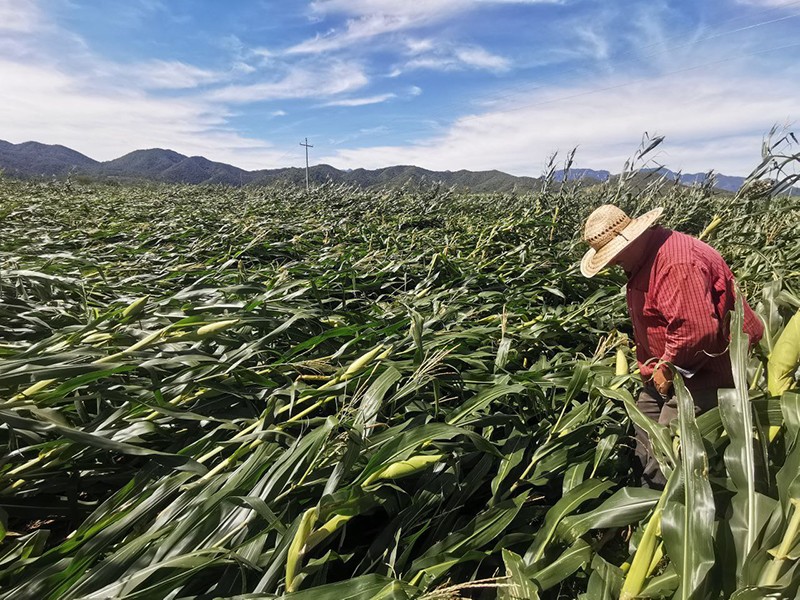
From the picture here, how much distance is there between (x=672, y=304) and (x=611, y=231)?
0.46 meters

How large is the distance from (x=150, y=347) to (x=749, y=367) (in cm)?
206

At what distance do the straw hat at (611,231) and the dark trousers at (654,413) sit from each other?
2.28 feet

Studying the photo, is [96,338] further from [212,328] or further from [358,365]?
[358,365]

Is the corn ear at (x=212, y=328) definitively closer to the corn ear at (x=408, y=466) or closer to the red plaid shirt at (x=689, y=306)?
the corn ear at (x=408, y=466)

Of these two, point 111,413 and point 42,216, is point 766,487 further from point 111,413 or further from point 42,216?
point 42,216

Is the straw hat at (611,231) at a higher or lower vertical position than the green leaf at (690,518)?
Answer: higher

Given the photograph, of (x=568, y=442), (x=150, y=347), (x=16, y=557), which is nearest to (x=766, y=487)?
(x=568, y=442)

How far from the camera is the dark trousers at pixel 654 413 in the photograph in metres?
1.73

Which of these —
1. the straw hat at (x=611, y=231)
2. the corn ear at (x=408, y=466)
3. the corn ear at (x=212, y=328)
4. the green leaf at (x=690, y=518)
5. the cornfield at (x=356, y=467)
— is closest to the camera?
the green leaf at (x=690, y=518)

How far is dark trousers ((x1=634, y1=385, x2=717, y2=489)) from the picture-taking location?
68.2 inches

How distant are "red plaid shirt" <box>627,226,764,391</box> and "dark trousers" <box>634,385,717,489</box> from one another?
0.07 m

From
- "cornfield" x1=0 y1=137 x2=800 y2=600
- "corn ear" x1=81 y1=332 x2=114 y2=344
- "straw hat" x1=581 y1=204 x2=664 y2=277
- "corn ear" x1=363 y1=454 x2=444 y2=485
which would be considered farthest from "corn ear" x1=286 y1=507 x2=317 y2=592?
"straw hat" x1=581 y1=204 x2=664 y2=277

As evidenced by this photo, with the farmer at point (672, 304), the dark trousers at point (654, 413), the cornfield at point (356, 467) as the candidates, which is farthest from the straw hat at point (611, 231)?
the dark trousers at point (654, 413)

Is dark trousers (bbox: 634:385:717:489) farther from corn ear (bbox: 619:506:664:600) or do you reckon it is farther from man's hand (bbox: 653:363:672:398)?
corn ear (bbox: 619:506:664:600)
